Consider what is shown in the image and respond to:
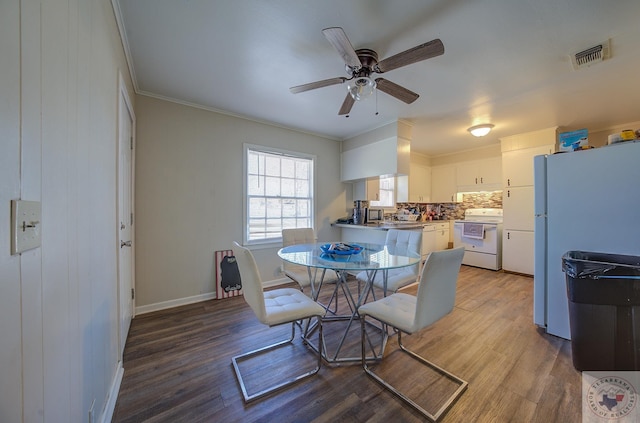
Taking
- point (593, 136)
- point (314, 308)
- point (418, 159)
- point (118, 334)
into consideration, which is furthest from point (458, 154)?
point (118, 334)

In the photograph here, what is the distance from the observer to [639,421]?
4.37ft

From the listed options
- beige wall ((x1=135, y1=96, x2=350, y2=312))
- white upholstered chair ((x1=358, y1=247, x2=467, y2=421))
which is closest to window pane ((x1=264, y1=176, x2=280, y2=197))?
beige wall ((x1=135, y1=96, x2=350, y2=312))

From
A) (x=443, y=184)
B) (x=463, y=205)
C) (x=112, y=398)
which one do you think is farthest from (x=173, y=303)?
(x=463, y=205)

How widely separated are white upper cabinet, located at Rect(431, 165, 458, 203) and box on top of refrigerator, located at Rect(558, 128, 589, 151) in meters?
3.19

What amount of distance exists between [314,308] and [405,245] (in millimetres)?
1428

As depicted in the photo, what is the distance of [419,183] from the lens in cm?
564

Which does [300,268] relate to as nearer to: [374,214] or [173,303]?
[173,303]

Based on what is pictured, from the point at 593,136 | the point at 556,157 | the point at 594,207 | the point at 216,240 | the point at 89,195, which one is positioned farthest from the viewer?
the point at 593,136

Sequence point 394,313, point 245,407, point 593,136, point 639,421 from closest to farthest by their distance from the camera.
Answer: point 639,421
point 245,407
point 394,313
point 593,136

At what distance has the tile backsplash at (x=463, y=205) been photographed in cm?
510

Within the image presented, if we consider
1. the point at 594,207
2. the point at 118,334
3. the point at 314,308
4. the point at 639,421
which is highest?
the point at 594,207

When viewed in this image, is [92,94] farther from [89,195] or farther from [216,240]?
[216,240]

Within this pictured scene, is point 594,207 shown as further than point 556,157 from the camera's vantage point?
No

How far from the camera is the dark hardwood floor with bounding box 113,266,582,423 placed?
4.58 ft
